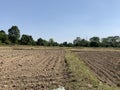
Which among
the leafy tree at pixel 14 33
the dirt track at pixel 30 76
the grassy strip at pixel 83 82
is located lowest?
the grassy strip at pixel 83 82


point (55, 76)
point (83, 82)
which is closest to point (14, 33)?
point (55, 76)

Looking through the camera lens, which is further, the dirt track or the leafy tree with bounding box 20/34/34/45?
the leafy tree with bounding box 20/34/34/45

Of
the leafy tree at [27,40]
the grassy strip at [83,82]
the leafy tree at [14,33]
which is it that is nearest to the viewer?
the grassy strip at [83,82]

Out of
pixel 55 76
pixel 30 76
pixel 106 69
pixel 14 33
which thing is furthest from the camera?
pixel 14 33

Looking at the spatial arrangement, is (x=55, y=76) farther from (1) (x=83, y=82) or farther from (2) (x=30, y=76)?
(1) (x=83, y=82)

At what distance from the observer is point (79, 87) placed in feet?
35.2

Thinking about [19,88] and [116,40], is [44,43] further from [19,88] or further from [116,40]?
[19,88]

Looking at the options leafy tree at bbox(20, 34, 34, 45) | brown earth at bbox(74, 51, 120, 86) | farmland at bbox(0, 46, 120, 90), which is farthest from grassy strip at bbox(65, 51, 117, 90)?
leafy tree at bbox(20, 34, 34, 45)

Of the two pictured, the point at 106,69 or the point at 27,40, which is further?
the point at 27,40

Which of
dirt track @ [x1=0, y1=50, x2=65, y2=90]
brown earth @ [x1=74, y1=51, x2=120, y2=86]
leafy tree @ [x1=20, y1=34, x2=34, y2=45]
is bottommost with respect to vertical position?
brown earth @ [x1=74, y1=51, x2=120, y2=86]

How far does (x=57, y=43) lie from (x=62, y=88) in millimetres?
117422

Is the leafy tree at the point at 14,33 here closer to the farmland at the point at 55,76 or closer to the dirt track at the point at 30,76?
the farmland at the point at 55,76

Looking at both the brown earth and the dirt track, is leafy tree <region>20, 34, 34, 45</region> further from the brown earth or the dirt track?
the dirt track

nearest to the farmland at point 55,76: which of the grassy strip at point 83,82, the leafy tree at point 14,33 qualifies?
the grassy strip at point 83,82
